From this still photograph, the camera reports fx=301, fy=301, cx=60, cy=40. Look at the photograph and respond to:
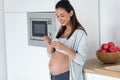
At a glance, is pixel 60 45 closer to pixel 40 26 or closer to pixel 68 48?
pixel 68 48

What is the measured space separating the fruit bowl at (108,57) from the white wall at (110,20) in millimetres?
282

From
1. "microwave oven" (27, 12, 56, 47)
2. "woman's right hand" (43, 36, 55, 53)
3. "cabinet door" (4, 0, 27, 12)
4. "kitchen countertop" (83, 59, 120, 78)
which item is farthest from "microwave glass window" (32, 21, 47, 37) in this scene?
"kitchen countertop" (83, 59, 120, 78)

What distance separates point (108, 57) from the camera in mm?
1786

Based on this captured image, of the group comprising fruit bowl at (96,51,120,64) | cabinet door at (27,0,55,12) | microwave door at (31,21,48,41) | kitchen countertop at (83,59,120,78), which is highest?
cabinet door at (27,0,55,12)

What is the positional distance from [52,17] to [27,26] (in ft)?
1.08

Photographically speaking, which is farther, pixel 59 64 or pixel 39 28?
pixel 39 28

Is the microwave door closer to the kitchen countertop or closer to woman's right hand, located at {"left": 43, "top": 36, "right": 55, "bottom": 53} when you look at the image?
woman's right hand, located at {"left": 43, "top": 36, "right": 55, "bottom": 53}

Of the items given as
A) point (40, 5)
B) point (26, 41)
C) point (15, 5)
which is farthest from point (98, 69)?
point (15, 5)

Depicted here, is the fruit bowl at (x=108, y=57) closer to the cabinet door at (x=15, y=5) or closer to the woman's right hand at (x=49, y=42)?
the woman's right hand at (x=49, y=42)

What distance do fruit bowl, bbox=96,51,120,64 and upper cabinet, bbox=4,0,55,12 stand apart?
0.45 meters

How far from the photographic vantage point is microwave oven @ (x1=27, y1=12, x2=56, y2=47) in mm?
2009

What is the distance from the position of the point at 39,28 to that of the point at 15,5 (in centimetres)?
36

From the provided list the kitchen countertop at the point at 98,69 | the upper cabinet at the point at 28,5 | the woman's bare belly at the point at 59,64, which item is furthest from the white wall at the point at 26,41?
the woman's bare belly at the point at 59,64

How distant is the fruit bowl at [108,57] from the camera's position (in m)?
1.79
